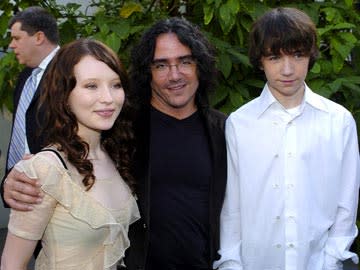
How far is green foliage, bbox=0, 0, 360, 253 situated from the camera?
4.03m

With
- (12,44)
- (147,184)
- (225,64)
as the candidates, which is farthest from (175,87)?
(12,44)

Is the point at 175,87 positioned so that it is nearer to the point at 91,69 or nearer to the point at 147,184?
the point at 147,184

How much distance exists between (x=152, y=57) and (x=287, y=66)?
2.23ft

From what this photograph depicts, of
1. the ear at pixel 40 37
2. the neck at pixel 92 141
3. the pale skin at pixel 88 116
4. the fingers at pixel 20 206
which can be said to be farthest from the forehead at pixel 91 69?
the ear at pixel 40 37

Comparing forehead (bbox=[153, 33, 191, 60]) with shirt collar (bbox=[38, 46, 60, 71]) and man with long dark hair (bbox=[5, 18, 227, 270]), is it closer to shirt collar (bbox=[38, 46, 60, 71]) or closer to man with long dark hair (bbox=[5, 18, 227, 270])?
man with long dark hair (bbox=[5, 18, 227, 270])

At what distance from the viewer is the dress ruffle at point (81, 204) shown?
2523mm

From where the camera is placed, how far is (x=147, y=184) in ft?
10.3

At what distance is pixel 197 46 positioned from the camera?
333 centimetres

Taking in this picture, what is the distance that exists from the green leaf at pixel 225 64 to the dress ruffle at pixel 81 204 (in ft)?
5.05


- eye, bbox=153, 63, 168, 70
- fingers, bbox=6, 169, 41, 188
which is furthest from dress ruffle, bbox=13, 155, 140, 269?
eye, bbox=153, 63, 168, 70

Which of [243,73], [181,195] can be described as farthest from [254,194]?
[243,73]

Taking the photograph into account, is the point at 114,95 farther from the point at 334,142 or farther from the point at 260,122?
the point at 334,142

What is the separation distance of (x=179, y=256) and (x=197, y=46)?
3.27 feet

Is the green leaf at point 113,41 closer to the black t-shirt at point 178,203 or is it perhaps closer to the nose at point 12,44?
the black t-shirt at point 178,203
